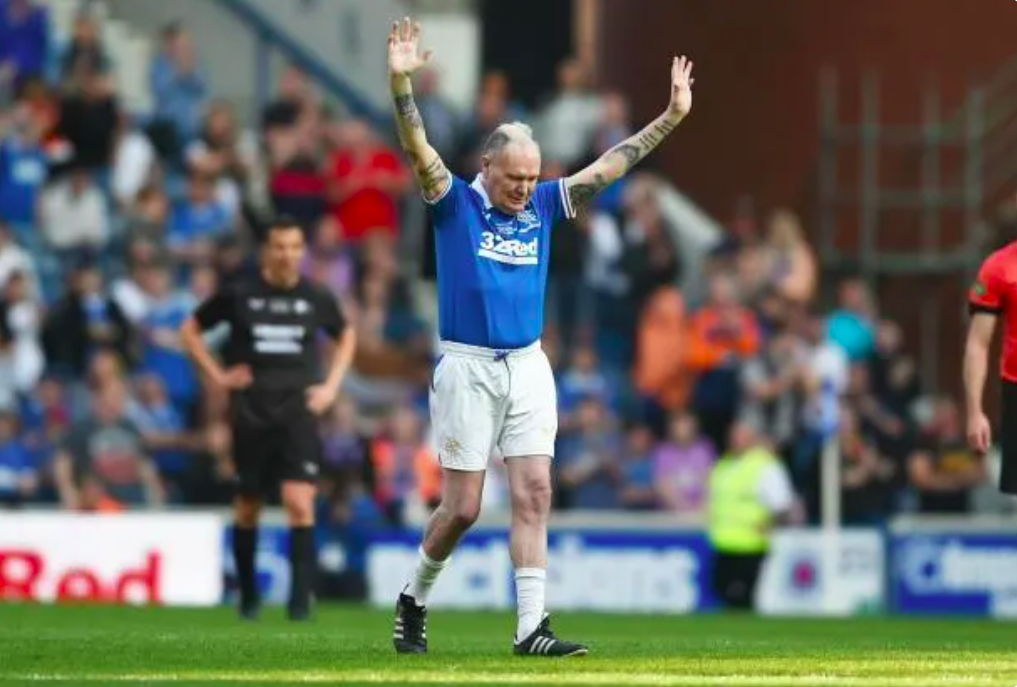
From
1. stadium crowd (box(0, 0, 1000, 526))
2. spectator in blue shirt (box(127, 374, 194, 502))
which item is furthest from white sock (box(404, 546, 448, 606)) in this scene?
spectator in blue shirt (box(127, 374, 194, 502))

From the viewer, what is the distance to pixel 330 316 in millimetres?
18500

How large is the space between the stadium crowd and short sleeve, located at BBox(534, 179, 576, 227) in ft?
36.5

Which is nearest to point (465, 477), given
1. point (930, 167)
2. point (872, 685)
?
point (872, 685)

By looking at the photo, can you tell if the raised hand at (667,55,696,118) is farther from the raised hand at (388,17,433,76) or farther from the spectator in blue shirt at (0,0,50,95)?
the spectator in blue shirt at (0,0,50,95)

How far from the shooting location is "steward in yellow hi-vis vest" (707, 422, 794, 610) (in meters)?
25.1

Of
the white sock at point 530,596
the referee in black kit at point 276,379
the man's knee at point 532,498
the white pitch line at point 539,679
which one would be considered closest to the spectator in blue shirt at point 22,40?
the referee in black kit at point 276,379

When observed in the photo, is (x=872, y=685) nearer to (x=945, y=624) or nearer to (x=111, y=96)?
(x=945, y=624)

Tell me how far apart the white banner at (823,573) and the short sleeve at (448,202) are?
1278cm

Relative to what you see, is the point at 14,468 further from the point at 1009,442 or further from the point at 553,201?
the point at 553,201

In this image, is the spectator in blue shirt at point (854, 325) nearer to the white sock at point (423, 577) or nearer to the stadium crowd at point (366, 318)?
the stadium crowd at point (366, 318)

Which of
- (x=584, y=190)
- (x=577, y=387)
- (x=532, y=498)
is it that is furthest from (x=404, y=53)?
(x=577, y=387)

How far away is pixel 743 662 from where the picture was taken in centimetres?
1302

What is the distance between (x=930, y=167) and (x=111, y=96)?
29.4 ft

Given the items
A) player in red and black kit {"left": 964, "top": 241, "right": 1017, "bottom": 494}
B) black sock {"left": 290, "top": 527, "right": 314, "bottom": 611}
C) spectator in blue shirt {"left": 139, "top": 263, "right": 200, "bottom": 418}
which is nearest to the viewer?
player in red and black kit {"left": 964, "top": 241, "right": 1017, "bottom": 494}
